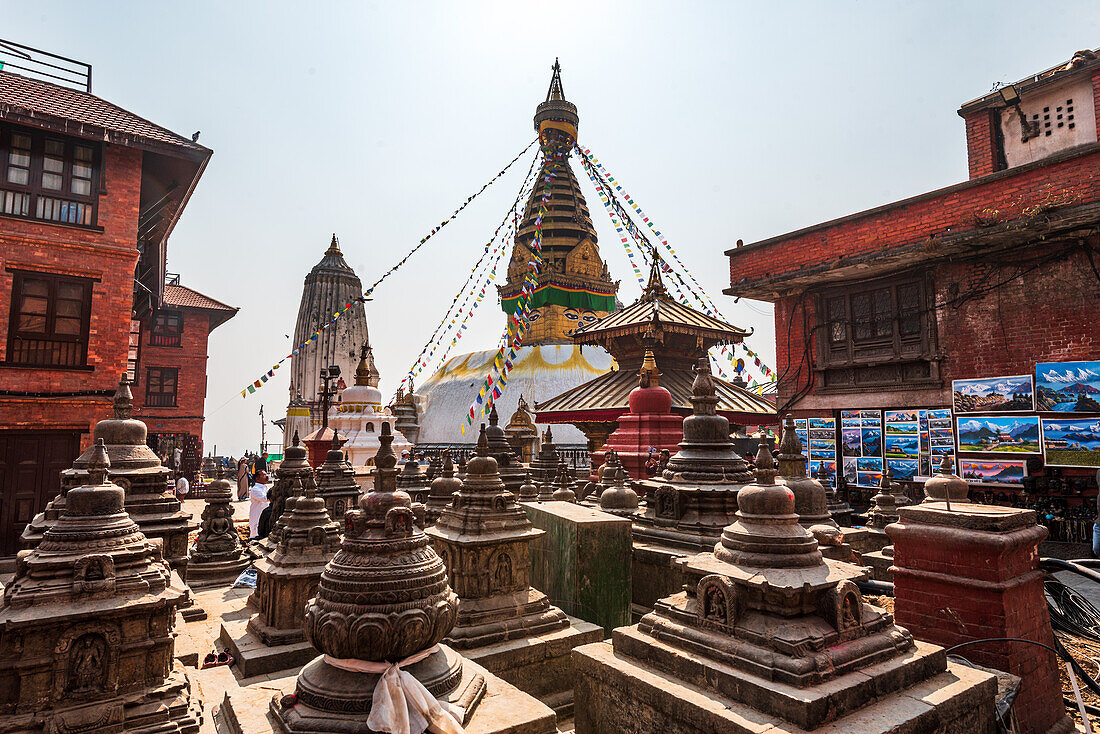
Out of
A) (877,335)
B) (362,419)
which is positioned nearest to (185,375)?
(362,419)

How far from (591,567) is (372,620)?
316 cm

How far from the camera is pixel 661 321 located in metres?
13.8

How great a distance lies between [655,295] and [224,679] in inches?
500

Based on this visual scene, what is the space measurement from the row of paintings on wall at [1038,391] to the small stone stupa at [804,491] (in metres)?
6.09

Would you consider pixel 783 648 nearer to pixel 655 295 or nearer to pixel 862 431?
pixel 862 431

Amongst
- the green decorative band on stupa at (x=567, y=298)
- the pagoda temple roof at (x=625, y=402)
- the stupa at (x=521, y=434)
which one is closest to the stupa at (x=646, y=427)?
the pagoda temple roof at (x=625, y=402)

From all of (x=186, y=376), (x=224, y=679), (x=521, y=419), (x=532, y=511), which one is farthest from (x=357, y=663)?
(x=186, y=376)

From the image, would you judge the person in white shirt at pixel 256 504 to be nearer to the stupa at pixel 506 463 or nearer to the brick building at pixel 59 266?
the brick building at pixel 59 266

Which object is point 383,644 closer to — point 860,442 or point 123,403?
point 123,403

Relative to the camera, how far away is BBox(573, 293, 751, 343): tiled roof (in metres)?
14.0

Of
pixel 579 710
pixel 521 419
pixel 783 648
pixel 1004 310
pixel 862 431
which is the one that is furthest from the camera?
pixel 521 419

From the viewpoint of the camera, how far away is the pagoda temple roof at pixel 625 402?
13281 millimetres

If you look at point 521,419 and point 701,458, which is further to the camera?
point 521,419

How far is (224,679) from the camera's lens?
13.5ft
